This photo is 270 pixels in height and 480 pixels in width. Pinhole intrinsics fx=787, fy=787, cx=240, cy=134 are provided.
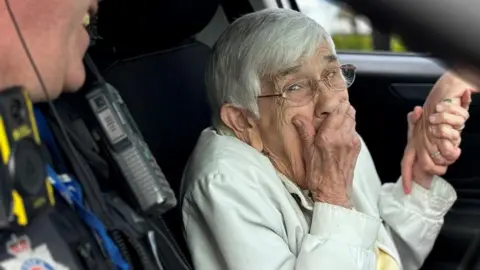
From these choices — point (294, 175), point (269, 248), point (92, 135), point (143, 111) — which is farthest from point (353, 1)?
point (143, 111)

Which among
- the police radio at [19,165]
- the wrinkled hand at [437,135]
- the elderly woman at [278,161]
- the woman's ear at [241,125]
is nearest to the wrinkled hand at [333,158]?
the elderly woman at [278,161]

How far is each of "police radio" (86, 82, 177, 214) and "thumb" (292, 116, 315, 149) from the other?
56cm

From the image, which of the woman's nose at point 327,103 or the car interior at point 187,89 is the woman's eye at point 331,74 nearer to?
the woman's nose at point 327,103

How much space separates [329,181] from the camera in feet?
5.83

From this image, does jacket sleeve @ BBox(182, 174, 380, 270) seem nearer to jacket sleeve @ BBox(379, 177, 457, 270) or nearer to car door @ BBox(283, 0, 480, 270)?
jacket sleeve @ BBox(379, 177, 457, 270)

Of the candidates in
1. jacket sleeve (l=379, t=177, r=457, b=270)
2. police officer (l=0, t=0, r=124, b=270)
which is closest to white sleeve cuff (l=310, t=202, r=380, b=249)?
jacket sleeve (l=379, t=177, r=457, b=270)

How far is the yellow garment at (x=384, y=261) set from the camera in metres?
1.91

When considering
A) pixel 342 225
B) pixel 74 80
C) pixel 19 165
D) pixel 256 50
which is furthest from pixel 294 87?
pixel 19 165

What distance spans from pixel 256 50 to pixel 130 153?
1.93 feet

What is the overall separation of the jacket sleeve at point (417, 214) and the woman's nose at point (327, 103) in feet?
1.36

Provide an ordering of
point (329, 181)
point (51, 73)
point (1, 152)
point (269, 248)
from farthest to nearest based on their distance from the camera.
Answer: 1. point (329, 181)
2. point (269, 248)
3. point (51, 73)
4. point (1, 152)

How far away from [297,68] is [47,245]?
0.86m

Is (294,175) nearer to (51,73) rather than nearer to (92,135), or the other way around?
(92,135)

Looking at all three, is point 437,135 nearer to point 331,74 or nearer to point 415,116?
point 415,116
